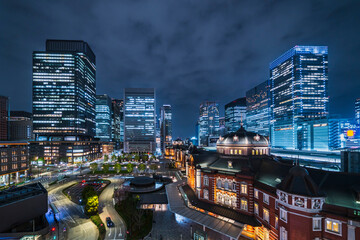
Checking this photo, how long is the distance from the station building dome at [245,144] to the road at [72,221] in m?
39.2

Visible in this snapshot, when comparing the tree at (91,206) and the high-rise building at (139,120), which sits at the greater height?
the high-rise building at (139,120)

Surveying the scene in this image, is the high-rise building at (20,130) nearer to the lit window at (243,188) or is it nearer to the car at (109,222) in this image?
the car at (109,222)

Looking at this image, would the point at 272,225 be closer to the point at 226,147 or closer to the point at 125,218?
the point at 226,147

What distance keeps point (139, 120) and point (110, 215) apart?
462ft

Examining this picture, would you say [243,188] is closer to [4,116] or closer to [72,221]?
[72,221]

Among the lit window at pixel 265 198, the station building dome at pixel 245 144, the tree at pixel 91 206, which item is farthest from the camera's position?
the station building dome at pixel 245 144

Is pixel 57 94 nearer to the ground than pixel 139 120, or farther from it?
farther from it

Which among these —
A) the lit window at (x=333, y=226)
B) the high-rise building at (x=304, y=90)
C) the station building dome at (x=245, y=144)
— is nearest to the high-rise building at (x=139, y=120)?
the high-rise building at (x=304, y=90)

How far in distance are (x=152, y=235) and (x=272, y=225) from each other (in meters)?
23.0

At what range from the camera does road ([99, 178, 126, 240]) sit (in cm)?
3249

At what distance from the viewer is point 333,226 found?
69.9 feet

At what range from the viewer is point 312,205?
2180 centimetres

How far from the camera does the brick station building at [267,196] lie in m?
21.7

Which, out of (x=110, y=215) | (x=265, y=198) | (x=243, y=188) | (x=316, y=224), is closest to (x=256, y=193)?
(x=265, y=198)
